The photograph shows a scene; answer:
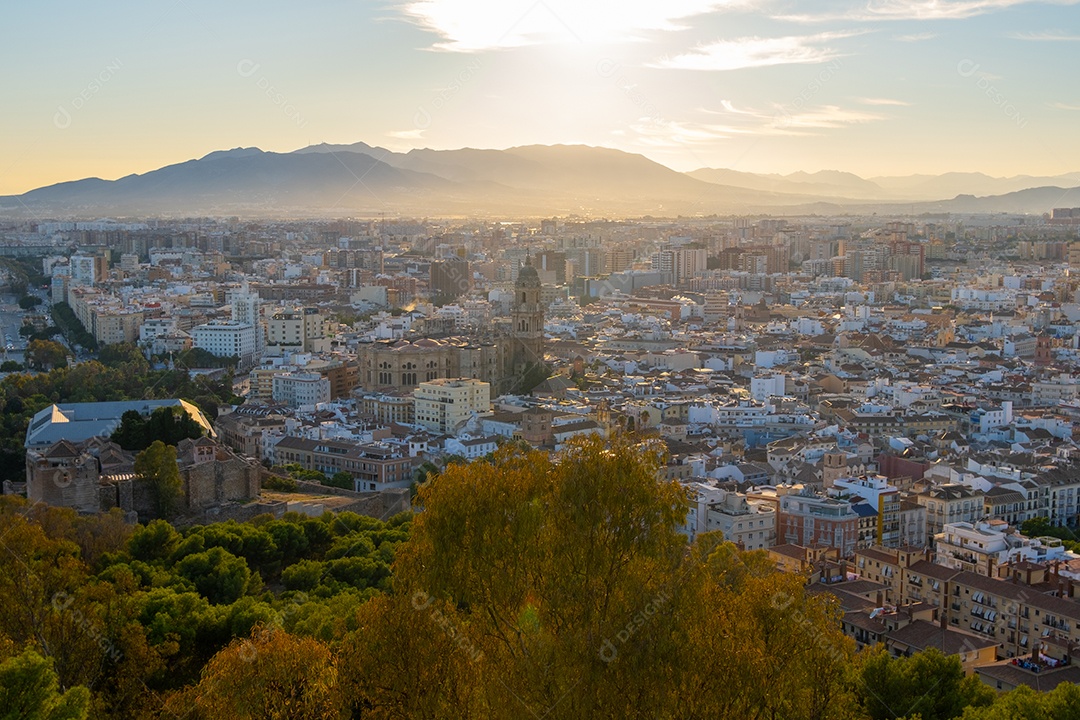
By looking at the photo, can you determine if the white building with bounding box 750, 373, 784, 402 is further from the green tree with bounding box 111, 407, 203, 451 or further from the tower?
the green tree with bounding box 111, 407, 203, 451

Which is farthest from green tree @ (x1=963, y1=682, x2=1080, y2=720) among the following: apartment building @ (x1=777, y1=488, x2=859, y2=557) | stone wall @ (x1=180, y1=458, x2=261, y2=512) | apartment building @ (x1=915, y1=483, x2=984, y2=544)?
stone wall @ (x1=180, y1=458, x2=261, y2=512)

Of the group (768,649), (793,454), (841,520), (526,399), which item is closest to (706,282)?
(526,399)

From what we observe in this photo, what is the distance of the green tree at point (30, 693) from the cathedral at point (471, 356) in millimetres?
17949

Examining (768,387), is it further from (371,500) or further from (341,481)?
(371,500)

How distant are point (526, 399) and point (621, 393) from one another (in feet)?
7.94

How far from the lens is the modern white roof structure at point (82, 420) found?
15.7 m

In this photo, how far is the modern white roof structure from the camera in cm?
1569

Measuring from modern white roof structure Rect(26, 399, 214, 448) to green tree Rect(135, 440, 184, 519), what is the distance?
2.19 m

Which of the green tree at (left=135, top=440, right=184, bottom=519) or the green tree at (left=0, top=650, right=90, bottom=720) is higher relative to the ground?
the green tree at (left=0, top=650, right=90, bottom=720)

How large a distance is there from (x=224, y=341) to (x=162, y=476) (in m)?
19.3

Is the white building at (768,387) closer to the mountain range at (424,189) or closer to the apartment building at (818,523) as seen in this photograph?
the apartment building at (818,523)

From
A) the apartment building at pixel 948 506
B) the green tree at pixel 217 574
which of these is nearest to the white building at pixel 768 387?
the apartment building at pixel 948 506

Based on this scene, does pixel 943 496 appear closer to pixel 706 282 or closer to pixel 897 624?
pixel 897 624

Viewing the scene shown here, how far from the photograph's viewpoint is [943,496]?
49.9 ft
